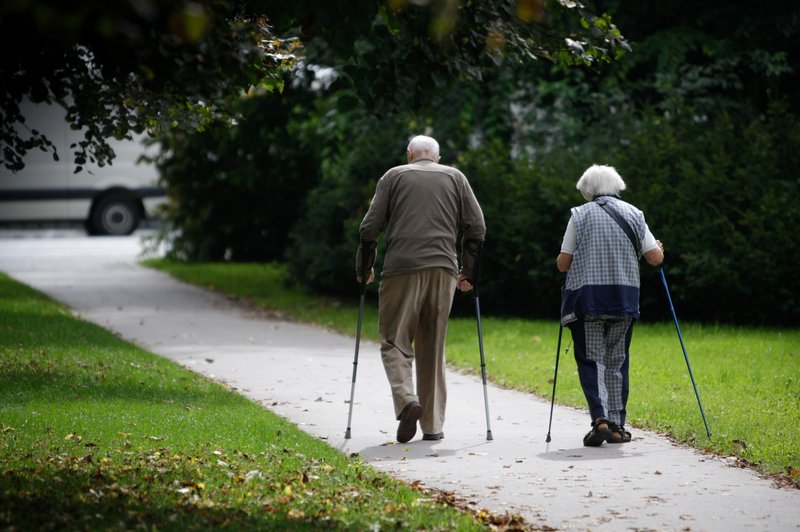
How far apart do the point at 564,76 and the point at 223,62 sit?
13.9 meters

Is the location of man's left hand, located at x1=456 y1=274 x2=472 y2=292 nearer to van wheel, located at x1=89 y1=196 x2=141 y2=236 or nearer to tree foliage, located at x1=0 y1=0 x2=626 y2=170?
tree foliage, located at x1=0 y1=0 x2=626 y2=170

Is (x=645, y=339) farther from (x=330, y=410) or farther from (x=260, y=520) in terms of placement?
(x=260, y=520)

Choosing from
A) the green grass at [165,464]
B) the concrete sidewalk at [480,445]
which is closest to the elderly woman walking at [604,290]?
the concrete sidewalk at [480,445]

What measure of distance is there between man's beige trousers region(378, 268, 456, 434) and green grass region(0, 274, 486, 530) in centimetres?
80

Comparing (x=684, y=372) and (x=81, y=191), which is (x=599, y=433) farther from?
(x=81, y=191)

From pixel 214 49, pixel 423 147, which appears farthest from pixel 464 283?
pixel 214 49

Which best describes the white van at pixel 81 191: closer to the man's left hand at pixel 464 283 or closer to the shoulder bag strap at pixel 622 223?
the man's left hand at pixel 464 283

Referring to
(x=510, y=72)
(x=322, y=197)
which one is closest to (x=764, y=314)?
(x=510, y=72)

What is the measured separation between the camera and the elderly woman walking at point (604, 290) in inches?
321

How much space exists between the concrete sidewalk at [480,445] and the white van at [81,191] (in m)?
15.1

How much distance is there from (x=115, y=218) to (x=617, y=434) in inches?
1022

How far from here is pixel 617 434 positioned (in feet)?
27.0

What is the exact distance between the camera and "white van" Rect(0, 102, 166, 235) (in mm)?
31047

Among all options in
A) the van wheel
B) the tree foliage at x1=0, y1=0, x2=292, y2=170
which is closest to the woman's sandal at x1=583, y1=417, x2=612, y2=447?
the tree foliage at x1=0, y1=0, x2=292, y2=170
